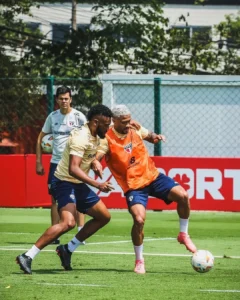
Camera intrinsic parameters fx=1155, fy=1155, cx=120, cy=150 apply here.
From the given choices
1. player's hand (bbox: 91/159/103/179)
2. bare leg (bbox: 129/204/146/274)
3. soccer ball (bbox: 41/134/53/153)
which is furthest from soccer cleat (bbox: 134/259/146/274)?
soccer ball (bbox: 41/134/53/153)

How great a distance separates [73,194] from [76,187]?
0.11m

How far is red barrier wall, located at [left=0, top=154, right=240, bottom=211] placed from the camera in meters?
20.8

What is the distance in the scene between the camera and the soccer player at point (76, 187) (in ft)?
41.2

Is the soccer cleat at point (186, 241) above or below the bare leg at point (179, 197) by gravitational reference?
below

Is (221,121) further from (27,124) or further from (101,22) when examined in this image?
(101,22)

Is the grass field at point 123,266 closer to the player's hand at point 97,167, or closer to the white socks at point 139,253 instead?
the white socks at point 139,253

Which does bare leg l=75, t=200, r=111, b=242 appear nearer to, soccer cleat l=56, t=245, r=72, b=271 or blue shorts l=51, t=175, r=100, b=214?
blue shorts l=51, t=175, r=100, b=214

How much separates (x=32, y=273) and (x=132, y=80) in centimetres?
1150

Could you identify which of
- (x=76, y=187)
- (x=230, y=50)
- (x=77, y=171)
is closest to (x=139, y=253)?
(x=76, y=187)

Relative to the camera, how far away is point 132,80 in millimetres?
23562

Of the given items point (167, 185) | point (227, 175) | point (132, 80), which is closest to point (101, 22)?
point (132, 80)

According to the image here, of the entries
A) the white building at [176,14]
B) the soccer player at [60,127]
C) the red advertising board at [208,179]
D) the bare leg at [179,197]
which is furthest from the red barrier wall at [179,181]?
the white building at [176,14]

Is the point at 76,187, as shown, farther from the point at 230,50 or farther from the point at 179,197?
the point at 230,50

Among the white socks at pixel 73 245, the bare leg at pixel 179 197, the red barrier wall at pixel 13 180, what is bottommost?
the red barrier wall at pixel 13 180
